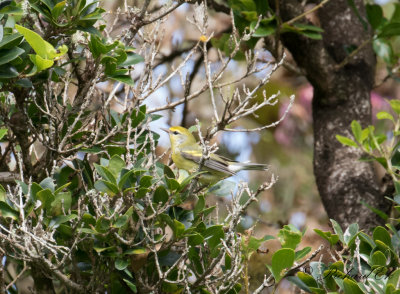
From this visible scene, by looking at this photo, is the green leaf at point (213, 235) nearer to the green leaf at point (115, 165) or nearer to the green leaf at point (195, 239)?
the green leaf at point (195, 239)

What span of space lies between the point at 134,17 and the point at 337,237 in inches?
49.0

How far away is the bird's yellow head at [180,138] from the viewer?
137 inches

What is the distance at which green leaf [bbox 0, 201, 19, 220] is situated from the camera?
2.18 meters

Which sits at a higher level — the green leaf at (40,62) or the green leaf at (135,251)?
the green leaf at (40,62)

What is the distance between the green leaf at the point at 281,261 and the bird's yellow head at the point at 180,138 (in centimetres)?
124

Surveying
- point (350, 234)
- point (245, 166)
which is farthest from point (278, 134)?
point (350, 234)

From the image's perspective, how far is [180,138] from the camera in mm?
3609

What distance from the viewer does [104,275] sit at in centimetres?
239

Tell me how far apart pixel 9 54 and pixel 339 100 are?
2181mm

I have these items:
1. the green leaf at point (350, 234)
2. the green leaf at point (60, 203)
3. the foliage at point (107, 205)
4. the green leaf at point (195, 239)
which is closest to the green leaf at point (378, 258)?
the foliage at point (107, 205)

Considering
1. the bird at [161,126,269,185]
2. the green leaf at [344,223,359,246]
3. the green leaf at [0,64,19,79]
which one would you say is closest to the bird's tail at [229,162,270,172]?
the bird at [161,126,269,185]

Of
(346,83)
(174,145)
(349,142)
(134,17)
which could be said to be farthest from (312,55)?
(134,17)

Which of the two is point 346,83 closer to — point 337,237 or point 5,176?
point 337,237

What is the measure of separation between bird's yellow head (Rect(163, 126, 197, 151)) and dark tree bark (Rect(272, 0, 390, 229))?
31.7 inches
